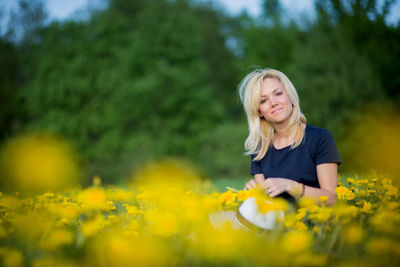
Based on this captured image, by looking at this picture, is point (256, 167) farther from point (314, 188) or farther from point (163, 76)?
point (163, 76)

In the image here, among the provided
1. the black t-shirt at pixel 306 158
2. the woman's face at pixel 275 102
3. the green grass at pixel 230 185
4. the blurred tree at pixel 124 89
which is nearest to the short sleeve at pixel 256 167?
the black t-shirt at pixel 306 158

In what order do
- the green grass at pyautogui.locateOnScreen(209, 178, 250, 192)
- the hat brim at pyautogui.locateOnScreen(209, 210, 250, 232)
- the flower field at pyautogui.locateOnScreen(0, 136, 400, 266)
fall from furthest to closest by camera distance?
the green grass at pyautogui.locateOnScreen(209, 178, 250, 192) < the hat brim at pyautogui.locateOnScreen(209, 210, 250, 232) < the flower field at pyautogui.locateOnScreen(0, 136, 400, 266)

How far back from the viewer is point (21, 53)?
864 inches

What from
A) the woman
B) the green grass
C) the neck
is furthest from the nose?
the green grass

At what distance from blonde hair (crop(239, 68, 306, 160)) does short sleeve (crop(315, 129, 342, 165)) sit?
7.3 inches

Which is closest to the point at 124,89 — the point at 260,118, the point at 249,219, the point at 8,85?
the point at 8,85

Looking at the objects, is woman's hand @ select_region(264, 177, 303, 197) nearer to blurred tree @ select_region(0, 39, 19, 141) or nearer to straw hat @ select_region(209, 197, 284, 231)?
straw hat @ select_region(209, 197, 284, 231)

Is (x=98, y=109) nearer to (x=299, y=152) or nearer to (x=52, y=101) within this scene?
(x=52, y=101)

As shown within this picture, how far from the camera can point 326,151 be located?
2.77 m

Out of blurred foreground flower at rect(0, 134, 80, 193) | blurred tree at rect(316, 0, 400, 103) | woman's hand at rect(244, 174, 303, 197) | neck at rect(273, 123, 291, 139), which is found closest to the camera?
woman's hand at rect(244, 174, 303, 197)

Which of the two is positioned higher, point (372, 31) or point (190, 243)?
point (372, 31)

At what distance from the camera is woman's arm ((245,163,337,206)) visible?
2426 mm

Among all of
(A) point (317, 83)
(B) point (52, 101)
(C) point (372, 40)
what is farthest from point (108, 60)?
(C) point (372, 40)

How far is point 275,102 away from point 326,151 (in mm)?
607
